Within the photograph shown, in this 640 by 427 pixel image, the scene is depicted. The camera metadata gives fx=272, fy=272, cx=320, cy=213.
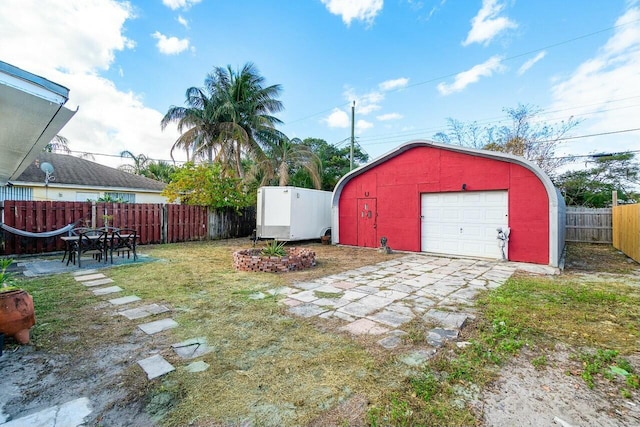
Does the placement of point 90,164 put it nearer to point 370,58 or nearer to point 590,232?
point 370,58

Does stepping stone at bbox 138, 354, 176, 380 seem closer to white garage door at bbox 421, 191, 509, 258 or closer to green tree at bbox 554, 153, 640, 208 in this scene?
white garage door at bbox 421, 191, 509, 258

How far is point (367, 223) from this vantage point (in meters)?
9.97

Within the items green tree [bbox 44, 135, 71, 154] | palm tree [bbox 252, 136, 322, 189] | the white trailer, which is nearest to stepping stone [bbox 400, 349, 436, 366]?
the white trailer

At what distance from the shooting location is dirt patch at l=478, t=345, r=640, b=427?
168 centimetres

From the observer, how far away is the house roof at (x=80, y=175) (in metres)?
13.6

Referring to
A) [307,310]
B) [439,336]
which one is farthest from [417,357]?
[307,310]

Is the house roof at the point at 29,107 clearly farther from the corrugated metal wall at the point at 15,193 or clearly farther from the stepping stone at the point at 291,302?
the corrugated metal wall at the point at 15,193

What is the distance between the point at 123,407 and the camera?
1.75 m

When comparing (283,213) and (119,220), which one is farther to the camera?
(283,213)

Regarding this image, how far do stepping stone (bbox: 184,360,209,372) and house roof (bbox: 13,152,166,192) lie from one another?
16.8 m

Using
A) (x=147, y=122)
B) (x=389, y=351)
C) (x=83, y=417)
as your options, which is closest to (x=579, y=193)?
(x=389, y=351)

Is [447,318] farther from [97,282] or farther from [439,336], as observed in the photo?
[97,282]

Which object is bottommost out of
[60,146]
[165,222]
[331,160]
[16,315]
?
[16,315]

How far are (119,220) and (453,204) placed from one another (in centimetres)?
1102
